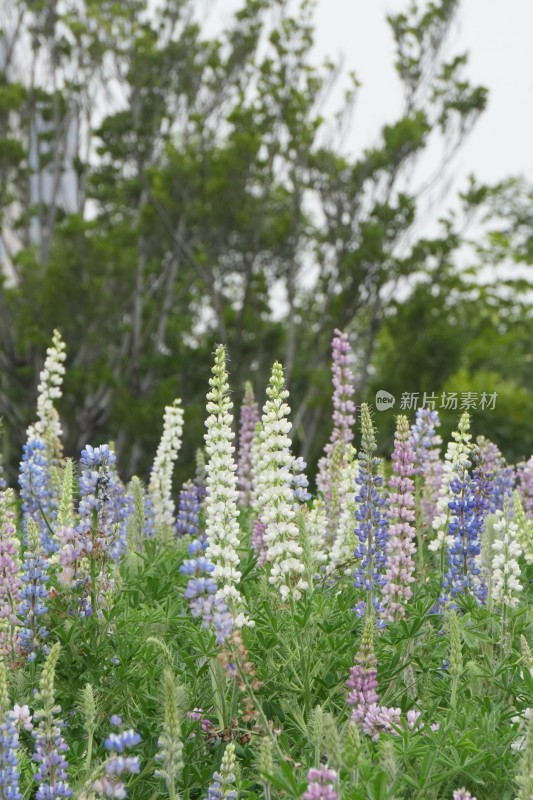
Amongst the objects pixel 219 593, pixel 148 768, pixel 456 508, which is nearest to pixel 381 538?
pixel 456 508

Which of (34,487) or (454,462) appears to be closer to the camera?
(454,462)

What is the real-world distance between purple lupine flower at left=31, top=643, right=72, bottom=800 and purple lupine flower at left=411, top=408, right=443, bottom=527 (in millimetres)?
2171

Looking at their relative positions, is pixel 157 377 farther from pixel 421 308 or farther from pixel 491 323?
pixel 491 323

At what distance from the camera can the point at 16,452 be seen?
54.2 feet

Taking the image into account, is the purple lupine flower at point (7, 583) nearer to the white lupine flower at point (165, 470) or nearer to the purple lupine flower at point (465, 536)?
the purple lupine flower at point (465, 536)

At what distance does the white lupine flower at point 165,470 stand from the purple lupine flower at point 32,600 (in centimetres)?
210

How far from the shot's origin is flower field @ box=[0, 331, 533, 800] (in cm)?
273

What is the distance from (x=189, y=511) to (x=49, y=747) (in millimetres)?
2852

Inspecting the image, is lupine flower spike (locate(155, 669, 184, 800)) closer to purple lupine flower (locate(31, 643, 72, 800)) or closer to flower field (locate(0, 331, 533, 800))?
flower field (locate(0, 331, 533, 800))

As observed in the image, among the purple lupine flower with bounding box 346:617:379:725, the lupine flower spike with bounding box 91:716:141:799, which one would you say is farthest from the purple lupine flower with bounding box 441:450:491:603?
the lupine flower spike with bounding box 91:716:141:799

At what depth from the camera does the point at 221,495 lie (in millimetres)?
3152

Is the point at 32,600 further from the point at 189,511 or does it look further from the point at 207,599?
the point at 189,511

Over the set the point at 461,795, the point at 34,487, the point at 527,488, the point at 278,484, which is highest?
the point at 527,488

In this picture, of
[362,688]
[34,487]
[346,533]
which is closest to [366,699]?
[362,688]
